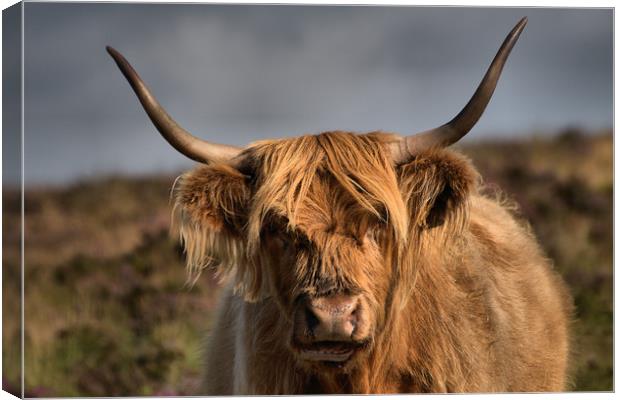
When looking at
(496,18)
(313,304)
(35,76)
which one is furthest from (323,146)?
(35,76)

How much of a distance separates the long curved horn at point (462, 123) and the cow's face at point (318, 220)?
0.20 ft

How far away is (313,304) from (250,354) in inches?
23.9

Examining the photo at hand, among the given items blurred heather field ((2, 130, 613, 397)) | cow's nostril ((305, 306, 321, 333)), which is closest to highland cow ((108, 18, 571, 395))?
cow's nostril ((305, 306, 321, 333))

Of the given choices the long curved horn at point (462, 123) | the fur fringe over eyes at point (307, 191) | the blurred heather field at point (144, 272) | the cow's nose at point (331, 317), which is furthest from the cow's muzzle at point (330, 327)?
the blurred heather field at point (144, 272)

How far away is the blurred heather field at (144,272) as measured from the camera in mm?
6814

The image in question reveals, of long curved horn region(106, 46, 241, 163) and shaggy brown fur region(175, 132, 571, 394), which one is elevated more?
long curved horn region(106, 46, 241, 163)

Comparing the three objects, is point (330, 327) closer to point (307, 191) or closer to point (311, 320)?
point (311, 320)

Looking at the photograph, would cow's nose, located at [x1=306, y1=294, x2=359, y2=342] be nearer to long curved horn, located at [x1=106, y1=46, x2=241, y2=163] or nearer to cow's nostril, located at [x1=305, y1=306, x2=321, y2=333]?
cow's nostril, located at [x1=305, y1=306, x2=321, y2=333]

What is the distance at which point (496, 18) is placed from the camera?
545cm

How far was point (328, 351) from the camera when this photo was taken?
3.87 meters

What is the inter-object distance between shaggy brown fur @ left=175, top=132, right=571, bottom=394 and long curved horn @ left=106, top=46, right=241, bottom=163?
0.32ft

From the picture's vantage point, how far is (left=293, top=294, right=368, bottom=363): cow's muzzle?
12.3 feet

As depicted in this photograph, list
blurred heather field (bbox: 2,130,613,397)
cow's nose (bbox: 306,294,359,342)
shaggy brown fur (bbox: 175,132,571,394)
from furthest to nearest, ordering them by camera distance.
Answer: blurred heather field (bbox: 2,130,613,397), shaggy brown fur (bbox: 175,132,571,394), cow's nose (bbox: 306,294,359,342)

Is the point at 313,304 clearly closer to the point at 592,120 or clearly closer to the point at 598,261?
the point at 592,120
